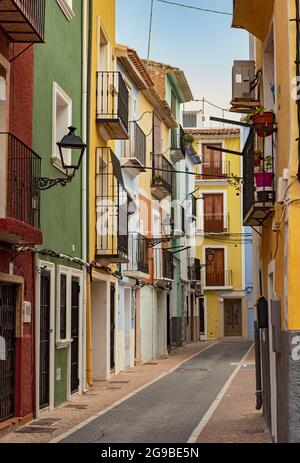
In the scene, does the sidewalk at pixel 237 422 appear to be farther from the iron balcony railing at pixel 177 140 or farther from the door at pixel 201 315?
the door at pixel 201 315

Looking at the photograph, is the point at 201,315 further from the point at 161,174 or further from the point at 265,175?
the point at 265,175

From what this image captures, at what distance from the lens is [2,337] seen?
11.8 m

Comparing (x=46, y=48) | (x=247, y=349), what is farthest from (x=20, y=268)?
(x=247, y=349)

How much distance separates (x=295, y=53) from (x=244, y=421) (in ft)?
23.1

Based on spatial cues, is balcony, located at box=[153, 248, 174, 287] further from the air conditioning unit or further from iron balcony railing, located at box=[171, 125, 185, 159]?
the air conditioning unit

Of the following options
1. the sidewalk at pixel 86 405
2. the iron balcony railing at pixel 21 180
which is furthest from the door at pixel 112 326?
the iron balcony railing at pixel 21 180

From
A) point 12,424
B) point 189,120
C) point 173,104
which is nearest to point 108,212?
point 12,424

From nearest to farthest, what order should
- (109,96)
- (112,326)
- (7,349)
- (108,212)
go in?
(7,349) → (108,212) → (109,96) → (112,326)

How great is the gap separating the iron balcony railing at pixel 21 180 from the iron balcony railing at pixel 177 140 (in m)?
22.7

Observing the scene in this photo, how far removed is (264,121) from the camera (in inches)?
375

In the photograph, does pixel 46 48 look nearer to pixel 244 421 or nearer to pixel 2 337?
pixel 2 337

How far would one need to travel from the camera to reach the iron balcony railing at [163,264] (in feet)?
101

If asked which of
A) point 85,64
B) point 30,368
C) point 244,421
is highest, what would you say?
point 85,64

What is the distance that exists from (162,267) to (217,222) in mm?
19214
